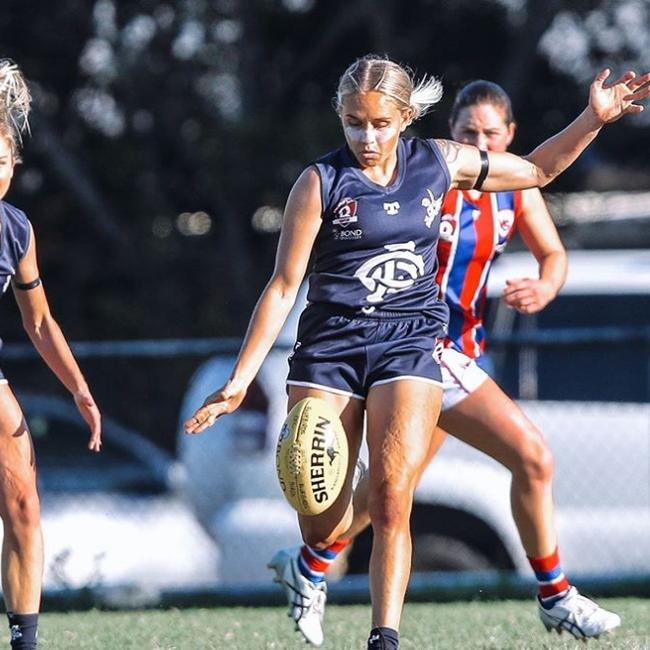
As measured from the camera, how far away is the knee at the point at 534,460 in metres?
6.05

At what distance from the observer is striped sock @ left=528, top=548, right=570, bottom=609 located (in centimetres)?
607

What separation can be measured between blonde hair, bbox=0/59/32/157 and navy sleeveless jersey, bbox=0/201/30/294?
0.21 meters

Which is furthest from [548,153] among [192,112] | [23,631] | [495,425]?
[192,112]

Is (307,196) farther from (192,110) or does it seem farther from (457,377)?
(192,110)

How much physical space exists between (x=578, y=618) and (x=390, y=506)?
4.28ft

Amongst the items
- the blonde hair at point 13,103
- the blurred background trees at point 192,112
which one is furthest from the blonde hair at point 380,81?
the blurred background trees at point 192,112

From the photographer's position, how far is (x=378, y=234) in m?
5.30

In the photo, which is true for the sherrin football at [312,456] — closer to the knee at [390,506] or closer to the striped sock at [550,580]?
the knee at [390,506]

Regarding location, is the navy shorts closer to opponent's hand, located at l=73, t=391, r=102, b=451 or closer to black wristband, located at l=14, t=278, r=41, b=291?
opponent's hand, located at l=73, t=391, r=102, b=451

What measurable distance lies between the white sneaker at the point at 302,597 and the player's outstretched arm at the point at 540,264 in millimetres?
1402

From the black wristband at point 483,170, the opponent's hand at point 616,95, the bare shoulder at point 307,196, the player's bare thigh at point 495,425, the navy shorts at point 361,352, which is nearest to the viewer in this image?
the bare shoulder at point 307,196

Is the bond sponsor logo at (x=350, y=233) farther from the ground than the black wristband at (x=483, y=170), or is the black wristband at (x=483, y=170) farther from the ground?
the black wristband at (x=483, y=170)

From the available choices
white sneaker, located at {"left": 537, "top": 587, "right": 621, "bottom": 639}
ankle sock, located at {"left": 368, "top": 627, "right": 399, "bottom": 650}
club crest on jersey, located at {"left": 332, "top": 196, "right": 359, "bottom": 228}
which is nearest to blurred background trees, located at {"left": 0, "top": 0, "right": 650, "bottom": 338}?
white sneaker, located at {"left": 537, "top": 587, "right": 621, "bottom": 639}

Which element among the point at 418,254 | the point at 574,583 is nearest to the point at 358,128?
the point at 418,254
